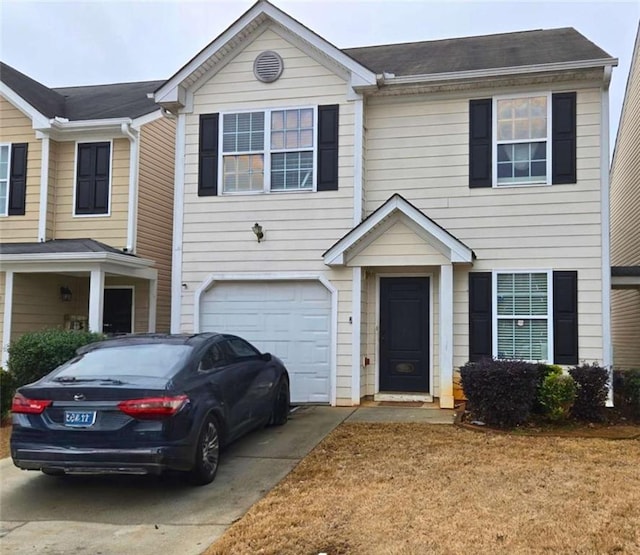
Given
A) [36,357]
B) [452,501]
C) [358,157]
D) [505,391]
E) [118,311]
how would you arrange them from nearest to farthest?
[452,501]
[505,391]
[36,357]
[358,157]
[118,311]

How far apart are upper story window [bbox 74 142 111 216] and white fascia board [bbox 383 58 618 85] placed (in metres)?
6.34

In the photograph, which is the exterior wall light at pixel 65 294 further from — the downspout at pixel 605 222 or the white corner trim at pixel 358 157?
the downspout at pixel 605 222

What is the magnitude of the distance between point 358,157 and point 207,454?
634cm

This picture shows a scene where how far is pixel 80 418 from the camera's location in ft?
17.9

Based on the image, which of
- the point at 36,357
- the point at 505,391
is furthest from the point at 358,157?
the point at 36,357

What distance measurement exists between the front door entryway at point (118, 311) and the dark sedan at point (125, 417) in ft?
24.3

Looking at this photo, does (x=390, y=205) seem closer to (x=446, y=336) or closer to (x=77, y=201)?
(x=446, y=336)

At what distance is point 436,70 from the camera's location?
35.5ft

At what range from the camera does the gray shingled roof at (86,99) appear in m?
13.5

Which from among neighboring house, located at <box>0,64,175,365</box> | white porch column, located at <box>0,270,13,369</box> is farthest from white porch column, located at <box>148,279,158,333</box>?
white porch column, located at <box>0,270,13,369</box>

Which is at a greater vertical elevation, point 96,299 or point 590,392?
point 96,299

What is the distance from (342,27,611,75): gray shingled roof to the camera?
411 inches

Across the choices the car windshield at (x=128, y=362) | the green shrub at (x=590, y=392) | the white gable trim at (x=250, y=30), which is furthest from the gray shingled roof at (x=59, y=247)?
the green shrub at (x=590, y=392)

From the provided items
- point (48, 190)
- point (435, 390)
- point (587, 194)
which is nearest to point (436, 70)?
point (587, 194)
